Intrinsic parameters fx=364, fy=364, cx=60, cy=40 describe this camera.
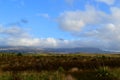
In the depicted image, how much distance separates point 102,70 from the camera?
2605 cm

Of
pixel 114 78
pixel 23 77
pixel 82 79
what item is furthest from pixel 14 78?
pixel 114 78

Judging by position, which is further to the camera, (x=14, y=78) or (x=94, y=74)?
(x=94, y=74)

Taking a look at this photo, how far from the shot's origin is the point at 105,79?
81.7 ft

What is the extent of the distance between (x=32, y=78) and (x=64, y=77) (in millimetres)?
2179

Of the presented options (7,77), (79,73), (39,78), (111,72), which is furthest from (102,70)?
(7,77)

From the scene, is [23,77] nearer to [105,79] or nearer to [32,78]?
[32,78]

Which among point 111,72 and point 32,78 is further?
point 111,72

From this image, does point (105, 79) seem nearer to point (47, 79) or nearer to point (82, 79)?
point (82, 79)

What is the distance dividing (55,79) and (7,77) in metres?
3.33

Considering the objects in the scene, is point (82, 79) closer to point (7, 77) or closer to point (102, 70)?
point (102, 70)

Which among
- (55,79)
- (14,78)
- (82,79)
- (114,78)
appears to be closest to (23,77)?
(14,78)

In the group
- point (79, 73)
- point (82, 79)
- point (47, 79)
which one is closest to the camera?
point (47, 79)

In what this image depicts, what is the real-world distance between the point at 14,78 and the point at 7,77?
0.72 metres

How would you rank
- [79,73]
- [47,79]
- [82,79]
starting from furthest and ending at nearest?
[79,73], [82,79], [47,79]
